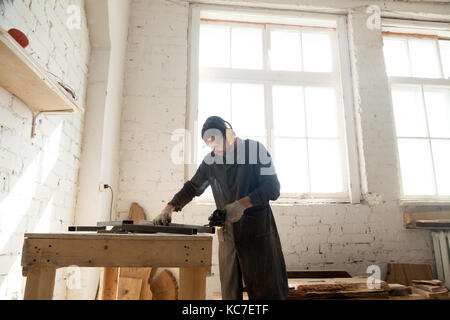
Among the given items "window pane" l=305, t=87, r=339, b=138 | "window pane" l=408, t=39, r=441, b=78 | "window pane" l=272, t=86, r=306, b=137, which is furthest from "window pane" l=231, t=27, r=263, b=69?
"window pane" l=408, t=39, r=441, b=78

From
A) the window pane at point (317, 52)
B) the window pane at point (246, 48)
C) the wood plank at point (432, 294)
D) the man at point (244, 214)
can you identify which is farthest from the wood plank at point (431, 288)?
the window pane at point (246, 48)

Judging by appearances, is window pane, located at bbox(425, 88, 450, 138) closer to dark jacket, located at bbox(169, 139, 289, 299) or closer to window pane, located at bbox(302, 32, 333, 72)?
window pane, located at bbox(302, 32, 333, 72)

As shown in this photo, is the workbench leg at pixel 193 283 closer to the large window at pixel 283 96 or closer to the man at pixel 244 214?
the man at pixel 244 214

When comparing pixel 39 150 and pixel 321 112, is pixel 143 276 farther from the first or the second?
pixel 321 112

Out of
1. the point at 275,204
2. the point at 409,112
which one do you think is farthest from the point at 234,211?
the point at 409,112

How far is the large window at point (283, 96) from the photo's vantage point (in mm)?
3131

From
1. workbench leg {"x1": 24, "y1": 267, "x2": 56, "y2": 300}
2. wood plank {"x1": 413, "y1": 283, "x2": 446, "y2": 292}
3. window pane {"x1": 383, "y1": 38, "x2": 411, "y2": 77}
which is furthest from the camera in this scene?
window pane {"x1": 383, "y1": 38, "x2": 411, "y2": 77}

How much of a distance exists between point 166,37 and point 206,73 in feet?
1.75

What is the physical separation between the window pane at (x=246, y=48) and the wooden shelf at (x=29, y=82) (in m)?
2.02

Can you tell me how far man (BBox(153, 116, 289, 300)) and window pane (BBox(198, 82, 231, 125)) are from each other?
46.6 inches

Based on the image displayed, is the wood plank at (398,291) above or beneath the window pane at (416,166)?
beneath

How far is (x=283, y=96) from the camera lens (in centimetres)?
327

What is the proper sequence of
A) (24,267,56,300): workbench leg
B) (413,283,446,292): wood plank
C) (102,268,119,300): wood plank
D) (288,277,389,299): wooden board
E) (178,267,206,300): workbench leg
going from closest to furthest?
1. (24,267,56,300): workbench leg
2. (178,267,206,300): workbench leg
3. (102,268,119,300): wood plank
4. (288,277,389,299): wooden board
5. (413,283,446,292): wood plank

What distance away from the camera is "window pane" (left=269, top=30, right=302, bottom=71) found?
334cm
